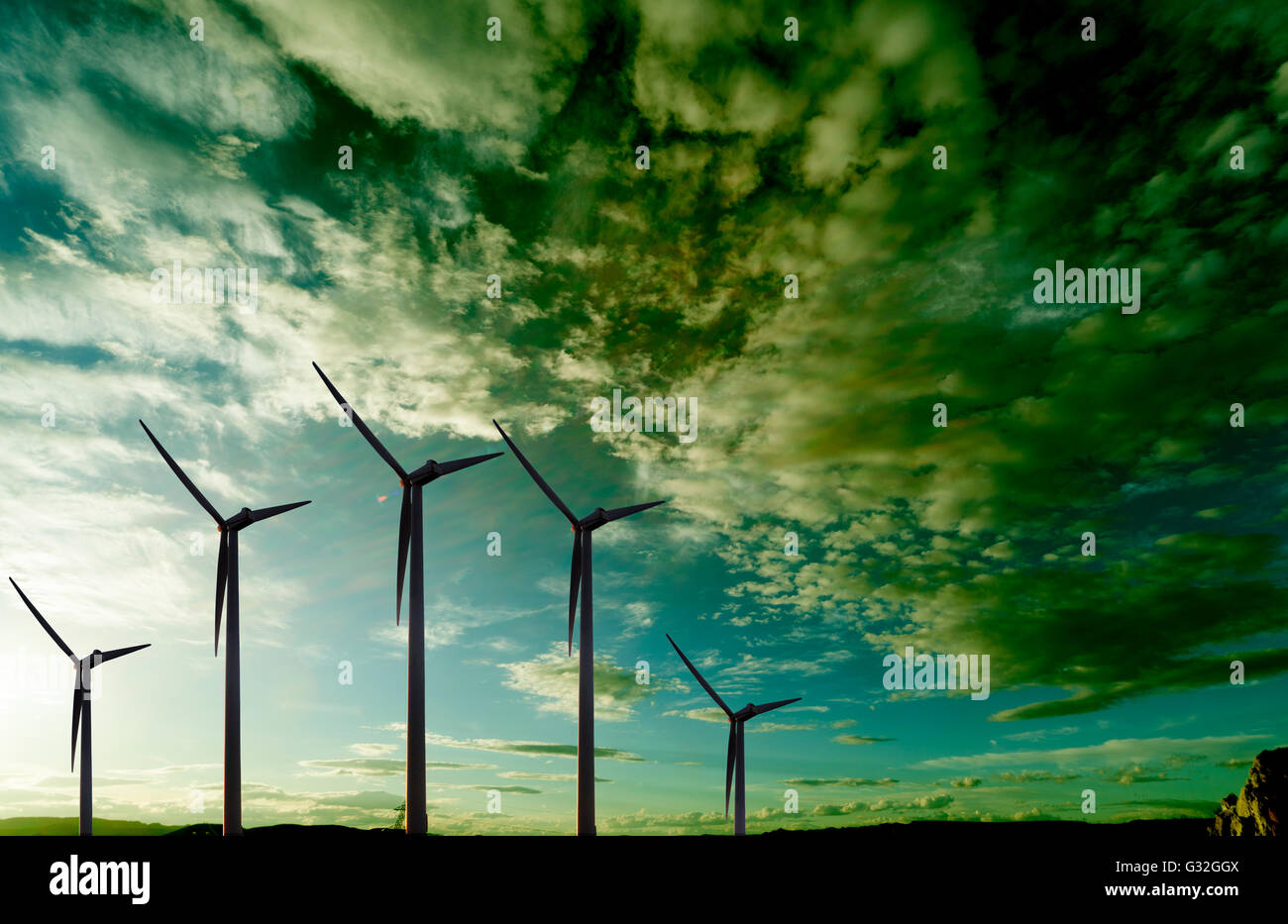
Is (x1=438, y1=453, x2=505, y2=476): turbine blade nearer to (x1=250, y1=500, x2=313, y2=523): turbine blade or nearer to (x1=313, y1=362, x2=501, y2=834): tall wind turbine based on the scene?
(x1=313, y1=362, x2=501, y2=834): tall wind turbine

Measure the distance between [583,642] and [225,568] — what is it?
142ft

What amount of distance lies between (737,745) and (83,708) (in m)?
81.2

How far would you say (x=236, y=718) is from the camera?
74.8m

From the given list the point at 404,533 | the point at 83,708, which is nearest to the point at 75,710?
the point at 83,708

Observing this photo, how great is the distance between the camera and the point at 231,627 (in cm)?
7844

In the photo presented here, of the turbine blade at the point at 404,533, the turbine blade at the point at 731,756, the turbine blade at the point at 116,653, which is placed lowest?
the turbine blade at the point at 731,756

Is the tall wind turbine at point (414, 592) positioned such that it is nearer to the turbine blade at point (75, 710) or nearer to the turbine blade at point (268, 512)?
the turbine blade at point (268, 512)

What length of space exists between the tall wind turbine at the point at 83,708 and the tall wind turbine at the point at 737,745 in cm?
7231

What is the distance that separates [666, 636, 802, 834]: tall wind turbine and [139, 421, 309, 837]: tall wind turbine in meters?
46.3

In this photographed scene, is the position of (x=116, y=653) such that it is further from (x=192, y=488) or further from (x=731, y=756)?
(x=731, y=756)

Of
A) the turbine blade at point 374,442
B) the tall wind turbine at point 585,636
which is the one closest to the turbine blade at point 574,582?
the tall wind turbine at point 585,636

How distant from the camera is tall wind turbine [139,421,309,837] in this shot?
72312 mm

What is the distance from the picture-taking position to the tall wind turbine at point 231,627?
237ft
